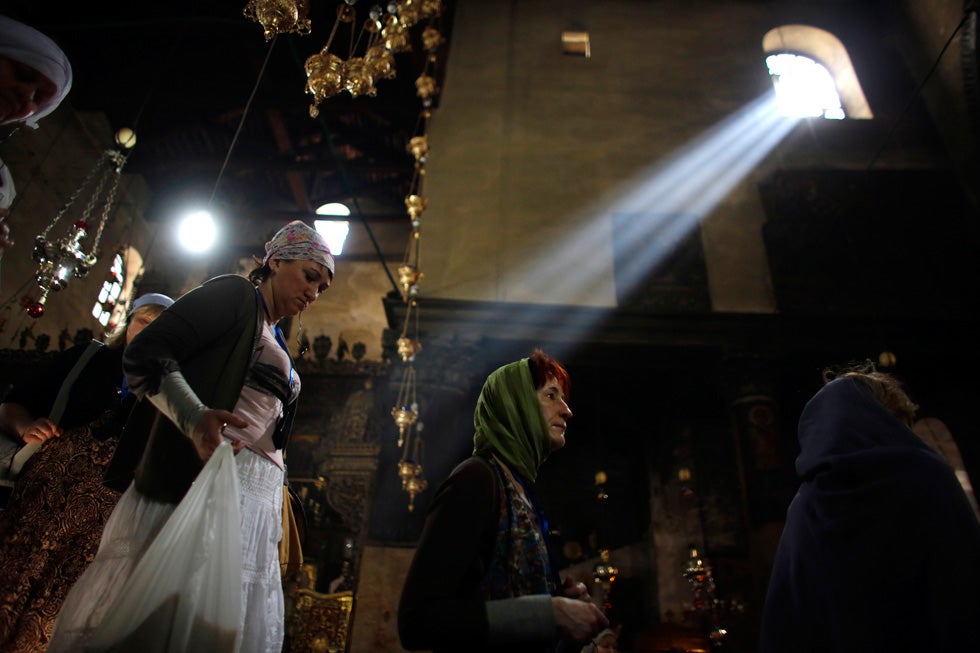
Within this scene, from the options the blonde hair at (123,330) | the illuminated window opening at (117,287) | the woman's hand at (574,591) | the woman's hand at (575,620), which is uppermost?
the illuminated window opening at (117,287)

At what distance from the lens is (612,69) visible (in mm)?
9297

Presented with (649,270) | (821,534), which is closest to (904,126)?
(649,270)

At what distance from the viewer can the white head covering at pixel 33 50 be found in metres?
1.72

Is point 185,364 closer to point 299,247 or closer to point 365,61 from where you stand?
point 299,247

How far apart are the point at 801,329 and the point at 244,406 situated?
680 centimetres

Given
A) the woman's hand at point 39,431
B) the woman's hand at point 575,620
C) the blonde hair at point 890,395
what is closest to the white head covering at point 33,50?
the woman's hand at point 39,431

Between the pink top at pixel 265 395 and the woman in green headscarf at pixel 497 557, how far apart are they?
57cm

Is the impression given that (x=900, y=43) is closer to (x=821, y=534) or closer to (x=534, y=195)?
(x=534, y=195)

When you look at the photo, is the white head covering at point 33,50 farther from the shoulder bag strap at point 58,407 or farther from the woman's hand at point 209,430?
the woman's hand at point 209,430

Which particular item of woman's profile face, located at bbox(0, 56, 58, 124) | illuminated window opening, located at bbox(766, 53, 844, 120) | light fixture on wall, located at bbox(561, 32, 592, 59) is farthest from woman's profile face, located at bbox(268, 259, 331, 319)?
illuminated window opening, located at bbox(766, 53, 844, 120)

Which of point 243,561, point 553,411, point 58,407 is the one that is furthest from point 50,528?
point 553,411

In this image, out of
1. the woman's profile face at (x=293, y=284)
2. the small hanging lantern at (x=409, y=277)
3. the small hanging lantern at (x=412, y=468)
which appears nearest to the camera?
the woman's profile face at (x=293, y=284)

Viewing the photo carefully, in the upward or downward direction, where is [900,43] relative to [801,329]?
upward

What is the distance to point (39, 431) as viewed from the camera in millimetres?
2145
